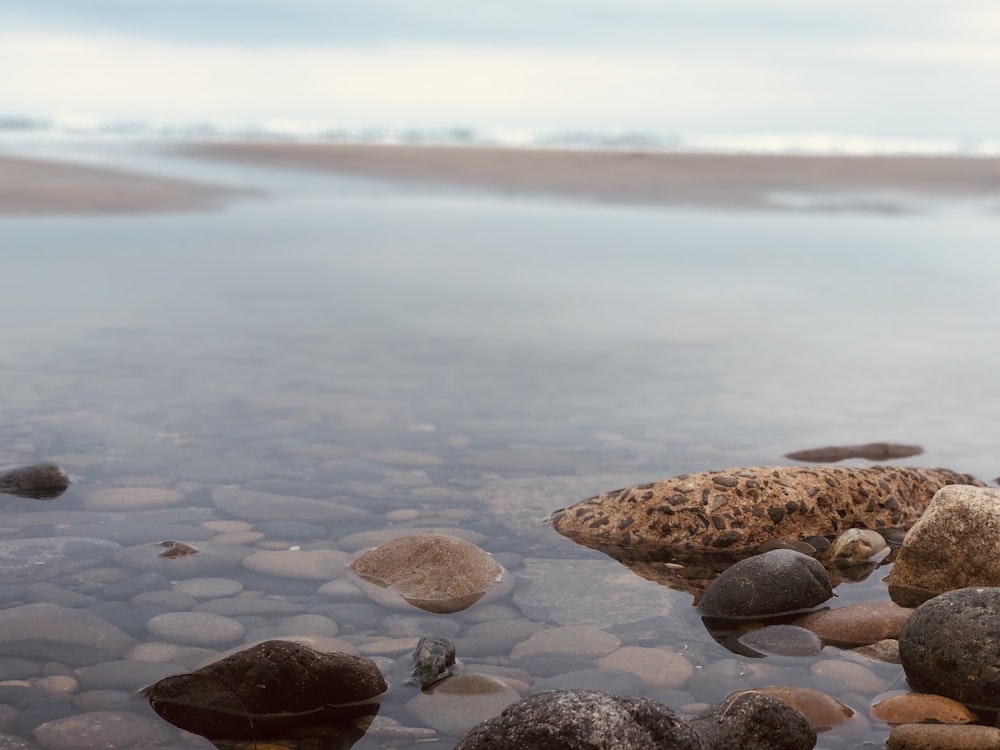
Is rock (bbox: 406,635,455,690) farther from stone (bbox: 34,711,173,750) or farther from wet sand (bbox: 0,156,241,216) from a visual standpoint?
wet sand (bbox: 0,156,241,216)

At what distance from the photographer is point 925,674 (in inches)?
150

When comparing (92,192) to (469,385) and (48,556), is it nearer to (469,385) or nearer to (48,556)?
(469,385)

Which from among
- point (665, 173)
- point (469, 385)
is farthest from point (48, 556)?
point (665, 173)

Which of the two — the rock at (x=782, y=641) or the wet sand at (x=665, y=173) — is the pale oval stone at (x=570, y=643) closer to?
the rock at (x=782, y=641)

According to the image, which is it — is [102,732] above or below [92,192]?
below

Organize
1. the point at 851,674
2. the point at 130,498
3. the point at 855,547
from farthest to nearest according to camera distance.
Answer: the point at 130,498
the point at 855,547
the point at 851,674

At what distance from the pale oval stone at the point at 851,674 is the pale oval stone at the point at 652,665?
1.47 ft

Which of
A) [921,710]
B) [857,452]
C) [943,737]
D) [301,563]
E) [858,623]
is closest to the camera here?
[943,737]

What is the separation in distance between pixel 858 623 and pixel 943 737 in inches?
35.5

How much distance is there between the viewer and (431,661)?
381 cm

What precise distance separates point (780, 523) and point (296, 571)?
2.19m

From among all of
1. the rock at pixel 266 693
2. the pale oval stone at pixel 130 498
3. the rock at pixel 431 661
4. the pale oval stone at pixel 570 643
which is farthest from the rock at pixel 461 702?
the pale oval stone at pixel 130 498

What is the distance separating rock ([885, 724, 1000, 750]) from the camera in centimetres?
341

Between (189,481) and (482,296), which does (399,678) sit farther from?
(482,296)
